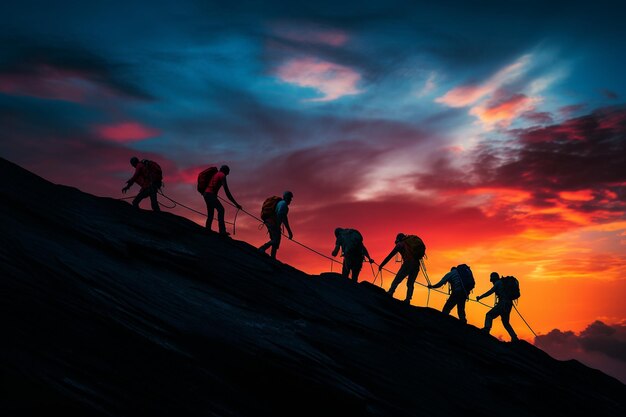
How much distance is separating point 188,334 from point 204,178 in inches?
321

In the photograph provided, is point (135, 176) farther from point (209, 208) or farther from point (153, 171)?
point (209, 208)

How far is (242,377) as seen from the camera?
13266mm

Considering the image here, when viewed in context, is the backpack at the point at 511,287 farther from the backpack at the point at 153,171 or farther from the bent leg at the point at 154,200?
the backpack at the point at 153,171

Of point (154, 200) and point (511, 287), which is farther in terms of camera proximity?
point (511, 287)

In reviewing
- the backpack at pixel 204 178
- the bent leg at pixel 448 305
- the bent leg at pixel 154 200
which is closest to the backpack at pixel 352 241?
the bent leg at pixel 448 305

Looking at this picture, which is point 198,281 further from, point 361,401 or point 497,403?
point 497,403

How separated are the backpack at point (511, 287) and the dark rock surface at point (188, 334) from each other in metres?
4.11

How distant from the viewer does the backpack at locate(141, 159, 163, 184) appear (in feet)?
62.5

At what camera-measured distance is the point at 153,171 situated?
63.0 ft

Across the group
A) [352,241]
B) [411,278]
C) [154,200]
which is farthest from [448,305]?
[154,200]

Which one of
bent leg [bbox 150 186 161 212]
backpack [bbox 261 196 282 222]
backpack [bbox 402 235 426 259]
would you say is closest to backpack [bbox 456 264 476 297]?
backpack [bbox 402 235 426 259]

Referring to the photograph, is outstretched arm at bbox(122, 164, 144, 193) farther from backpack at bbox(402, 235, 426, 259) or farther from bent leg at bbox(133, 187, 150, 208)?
backpack at bbox(402, 235, 426, 259)

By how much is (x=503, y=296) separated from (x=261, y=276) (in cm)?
1268

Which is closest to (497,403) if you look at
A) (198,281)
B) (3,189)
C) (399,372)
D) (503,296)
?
(399,372)
